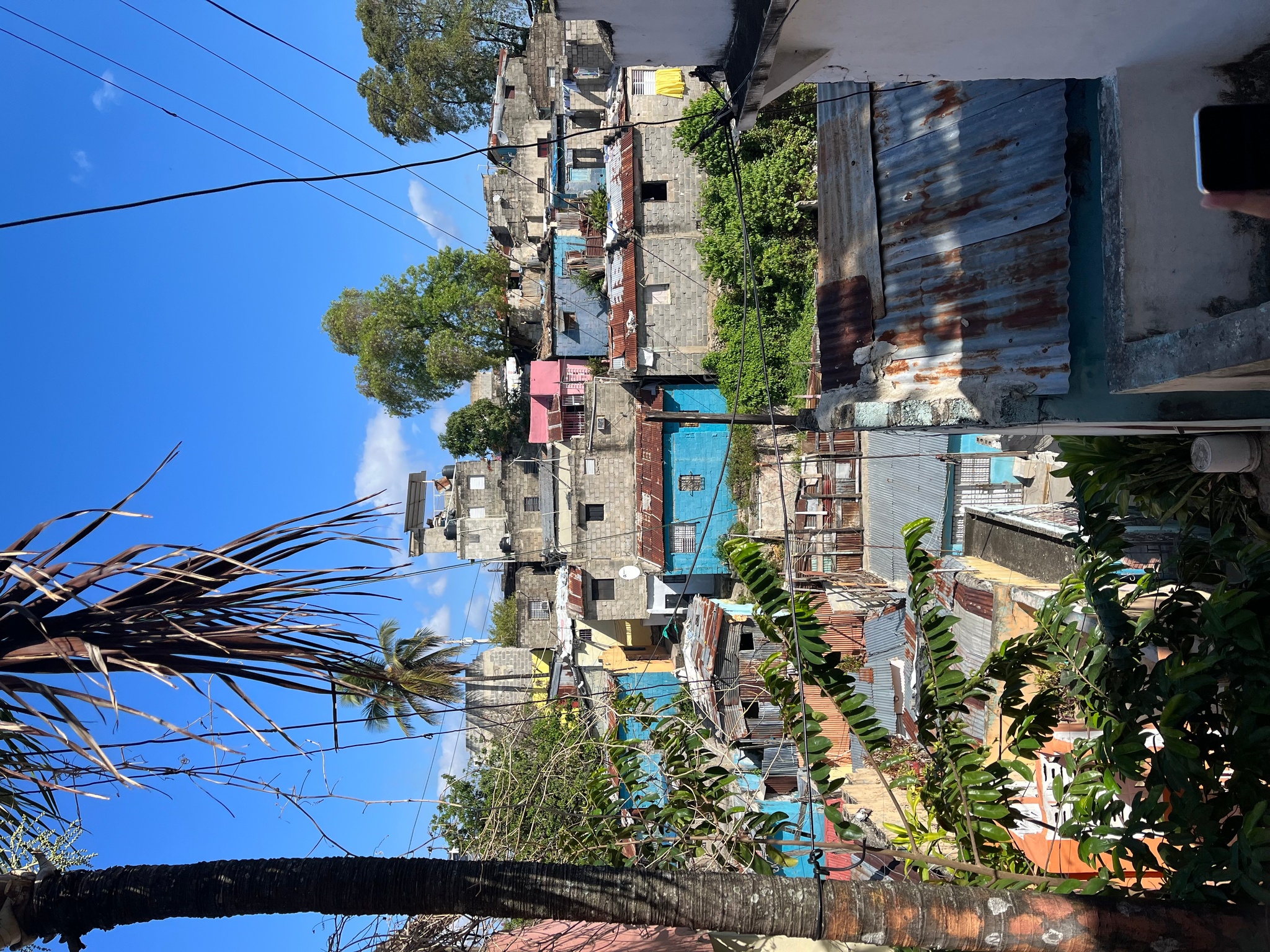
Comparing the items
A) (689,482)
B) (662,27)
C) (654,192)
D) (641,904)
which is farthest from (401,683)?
(654,192)

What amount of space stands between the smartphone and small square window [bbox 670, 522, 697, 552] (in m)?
18.4

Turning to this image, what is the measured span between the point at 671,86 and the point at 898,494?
1288 centimetres

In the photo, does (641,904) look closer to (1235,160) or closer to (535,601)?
(1235,160)

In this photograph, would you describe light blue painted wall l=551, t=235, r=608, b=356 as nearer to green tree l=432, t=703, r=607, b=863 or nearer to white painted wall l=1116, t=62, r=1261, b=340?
green tree l=432, t=703, r=607, b=863

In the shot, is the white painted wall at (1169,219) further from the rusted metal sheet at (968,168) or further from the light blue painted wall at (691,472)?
the light blue painted wall at (691,472)

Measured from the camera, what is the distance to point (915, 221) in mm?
5551

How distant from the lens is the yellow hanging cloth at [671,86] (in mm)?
21438

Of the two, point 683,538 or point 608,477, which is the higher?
point 608,477

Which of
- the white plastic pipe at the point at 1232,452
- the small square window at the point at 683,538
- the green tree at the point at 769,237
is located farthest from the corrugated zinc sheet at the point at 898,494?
the white plastic pipe at the point at 1232,452

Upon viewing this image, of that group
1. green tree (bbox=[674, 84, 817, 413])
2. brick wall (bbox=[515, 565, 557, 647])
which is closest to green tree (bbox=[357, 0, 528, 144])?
green tree (bbox=[674, 84, 817, 413])

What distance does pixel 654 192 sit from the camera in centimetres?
2216

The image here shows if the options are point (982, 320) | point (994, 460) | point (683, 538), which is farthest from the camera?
point (683, 538)

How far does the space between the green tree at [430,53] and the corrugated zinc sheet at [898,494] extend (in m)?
25.1

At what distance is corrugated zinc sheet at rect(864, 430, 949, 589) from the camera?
14.5 m
